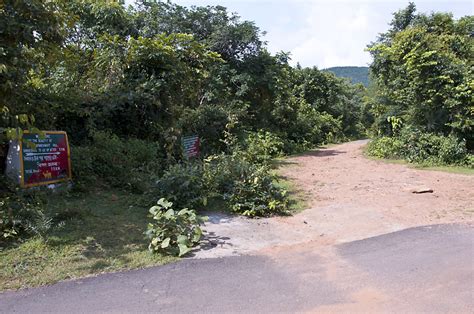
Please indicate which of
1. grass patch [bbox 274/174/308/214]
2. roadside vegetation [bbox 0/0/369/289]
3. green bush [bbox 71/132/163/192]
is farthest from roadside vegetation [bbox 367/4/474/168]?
green bush [bbox 71/132/163/192]

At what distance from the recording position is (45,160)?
7.00 m

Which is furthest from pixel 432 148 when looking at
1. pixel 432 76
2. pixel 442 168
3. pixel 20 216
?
pixel 20 216

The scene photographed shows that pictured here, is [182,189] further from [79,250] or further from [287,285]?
[287,285]

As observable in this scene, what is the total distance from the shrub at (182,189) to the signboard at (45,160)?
1751 millimetres

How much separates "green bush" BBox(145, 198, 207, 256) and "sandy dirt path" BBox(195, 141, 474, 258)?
0.73 feet

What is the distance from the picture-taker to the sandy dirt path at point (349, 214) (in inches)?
215

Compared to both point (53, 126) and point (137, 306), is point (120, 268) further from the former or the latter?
point (53, 126)

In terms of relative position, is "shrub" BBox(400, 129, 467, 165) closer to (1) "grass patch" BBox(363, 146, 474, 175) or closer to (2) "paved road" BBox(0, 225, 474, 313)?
(1) "grass patch" BBox(363, 146, 474, 175)

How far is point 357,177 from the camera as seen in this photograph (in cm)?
1105

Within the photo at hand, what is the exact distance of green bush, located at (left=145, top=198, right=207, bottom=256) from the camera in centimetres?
479

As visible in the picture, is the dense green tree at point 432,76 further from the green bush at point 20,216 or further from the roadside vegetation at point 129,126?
the green bush at point 20,216

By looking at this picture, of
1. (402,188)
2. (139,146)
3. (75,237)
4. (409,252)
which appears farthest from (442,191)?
(75,237)

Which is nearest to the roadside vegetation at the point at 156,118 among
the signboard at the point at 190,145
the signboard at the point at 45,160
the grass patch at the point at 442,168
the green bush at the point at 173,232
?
the green bush at the point at 173,232

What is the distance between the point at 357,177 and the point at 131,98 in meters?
6.43
